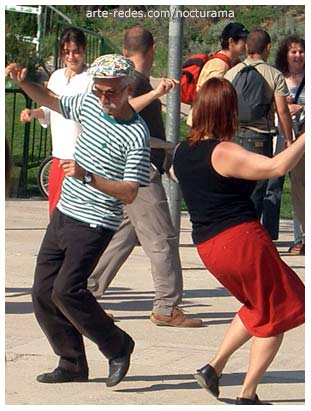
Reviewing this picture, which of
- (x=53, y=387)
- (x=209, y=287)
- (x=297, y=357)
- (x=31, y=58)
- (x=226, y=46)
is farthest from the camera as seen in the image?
(x=31, y=58)

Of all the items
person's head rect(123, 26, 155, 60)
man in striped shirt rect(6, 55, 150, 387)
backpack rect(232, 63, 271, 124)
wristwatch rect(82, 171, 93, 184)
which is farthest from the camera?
backpack rect(232, 63, 271, 124)

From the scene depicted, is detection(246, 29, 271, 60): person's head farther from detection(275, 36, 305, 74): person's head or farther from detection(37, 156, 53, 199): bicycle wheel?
detection(37, 156, 53, 199): bicycle wheel

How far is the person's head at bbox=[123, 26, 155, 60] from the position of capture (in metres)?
7.81

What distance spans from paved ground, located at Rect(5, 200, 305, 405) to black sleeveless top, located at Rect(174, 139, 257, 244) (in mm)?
909

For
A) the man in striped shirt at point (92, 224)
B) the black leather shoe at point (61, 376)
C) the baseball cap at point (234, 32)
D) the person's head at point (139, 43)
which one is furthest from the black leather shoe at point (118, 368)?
the baseball cap at point (234, 32)

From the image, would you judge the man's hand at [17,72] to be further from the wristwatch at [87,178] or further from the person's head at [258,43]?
the person's head at [258,43]

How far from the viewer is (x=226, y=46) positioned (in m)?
10.4

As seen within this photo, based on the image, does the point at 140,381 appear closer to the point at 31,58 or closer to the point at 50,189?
the point at 50,189

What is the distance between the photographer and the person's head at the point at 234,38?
10242 mm

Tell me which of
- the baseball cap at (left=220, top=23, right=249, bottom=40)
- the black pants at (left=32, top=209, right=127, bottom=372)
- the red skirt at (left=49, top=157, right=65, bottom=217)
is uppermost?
the baseball cap at (left=220, top=23, right=249, bottom=40)

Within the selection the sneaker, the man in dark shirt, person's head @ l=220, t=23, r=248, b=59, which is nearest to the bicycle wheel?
person's head @ l=220, t=23, r=248, b=59

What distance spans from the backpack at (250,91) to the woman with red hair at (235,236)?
13.1 ft

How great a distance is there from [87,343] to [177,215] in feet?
7.85

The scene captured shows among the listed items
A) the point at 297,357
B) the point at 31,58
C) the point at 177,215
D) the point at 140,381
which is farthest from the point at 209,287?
the point at 31,58
